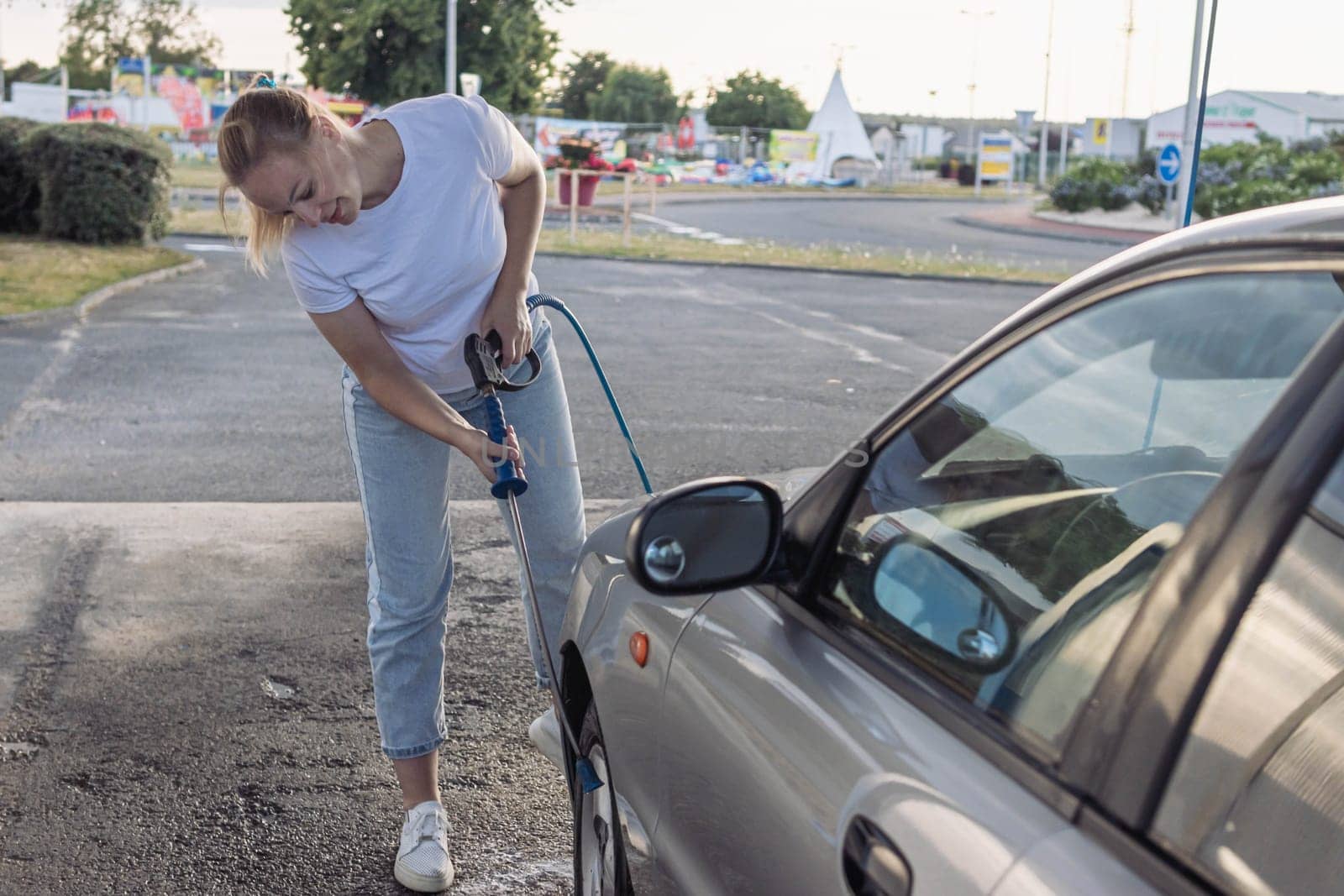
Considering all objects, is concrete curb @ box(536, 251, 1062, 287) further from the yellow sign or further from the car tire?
the yellow sign

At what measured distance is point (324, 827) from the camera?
360 centimetres

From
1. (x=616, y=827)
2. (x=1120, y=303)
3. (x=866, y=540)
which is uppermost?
(x=1120, y=303)

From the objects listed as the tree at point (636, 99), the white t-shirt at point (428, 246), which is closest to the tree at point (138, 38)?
the tree at point (636, 99)

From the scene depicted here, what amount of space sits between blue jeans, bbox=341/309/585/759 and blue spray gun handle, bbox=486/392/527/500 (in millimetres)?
179

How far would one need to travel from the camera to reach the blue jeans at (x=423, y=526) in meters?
3.34

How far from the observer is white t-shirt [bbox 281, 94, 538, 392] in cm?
313

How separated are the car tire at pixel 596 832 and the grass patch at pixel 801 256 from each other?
17139 millimetres

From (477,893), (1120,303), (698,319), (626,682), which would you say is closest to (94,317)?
(698,319)

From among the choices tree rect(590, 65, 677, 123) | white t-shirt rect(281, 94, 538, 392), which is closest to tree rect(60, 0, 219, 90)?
tree rect(590, 65, 677, 123)

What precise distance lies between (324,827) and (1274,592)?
9.07 feet

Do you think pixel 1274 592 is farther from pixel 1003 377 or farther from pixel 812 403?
pixel 812 403

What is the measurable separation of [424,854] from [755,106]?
91.6 m

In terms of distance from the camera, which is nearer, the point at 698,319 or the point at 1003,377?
the point at 1003,377

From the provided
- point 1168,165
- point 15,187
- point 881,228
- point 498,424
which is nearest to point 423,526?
point 498,424
